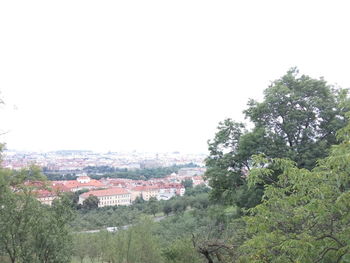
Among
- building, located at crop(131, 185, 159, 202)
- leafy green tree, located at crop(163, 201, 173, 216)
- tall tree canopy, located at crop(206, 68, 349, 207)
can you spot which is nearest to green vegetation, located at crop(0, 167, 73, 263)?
tall tree canopy, located at crop(206, 68, 349, 207)

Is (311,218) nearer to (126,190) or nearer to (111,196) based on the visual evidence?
(111,196)

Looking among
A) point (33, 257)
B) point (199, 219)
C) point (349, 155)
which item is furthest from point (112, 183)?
point (349, 155)

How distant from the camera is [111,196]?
61500 millimetres

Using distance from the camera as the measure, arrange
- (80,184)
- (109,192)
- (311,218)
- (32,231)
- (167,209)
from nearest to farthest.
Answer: (311,218) → (32,231) → (167,209) → (109,192) → (80,184)

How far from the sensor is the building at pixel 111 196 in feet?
192

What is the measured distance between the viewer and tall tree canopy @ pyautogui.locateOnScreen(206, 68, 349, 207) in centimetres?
1101

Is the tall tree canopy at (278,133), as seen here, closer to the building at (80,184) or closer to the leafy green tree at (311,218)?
the leafy green tree at (311,218)

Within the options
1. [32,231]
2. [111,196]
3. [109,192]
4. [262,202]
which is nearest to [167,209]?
[111,196]

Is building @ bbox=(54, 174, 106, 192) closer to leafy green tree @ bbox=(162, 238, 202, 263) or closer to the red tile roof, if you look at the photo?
the red tile roof

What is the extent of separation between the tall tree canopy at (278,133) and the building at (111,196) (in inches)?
1880

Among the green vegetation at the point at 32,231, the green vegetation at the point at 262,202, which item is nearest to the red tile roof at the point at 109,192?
the green vegetation at the point at 262,202

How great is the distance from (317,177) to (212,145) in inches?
374

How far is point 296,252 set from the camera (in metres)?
3.10

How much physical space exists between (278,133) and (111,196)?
176 feet
